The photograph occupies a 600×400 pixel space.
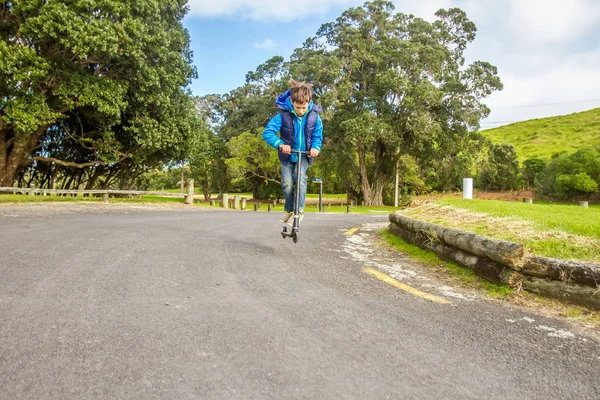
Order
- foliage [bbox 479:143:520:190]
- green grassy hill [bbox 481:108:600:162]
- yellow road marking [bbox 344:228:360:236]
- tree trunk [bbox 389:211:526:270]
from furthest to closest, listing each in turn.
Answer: green grassy hill [bbox 481:108:600:162], foliage [bbox 479:143:520:190], yellow road marking [bbox 344:228:360:236], tree trunk [bbox 389:211:526:270]

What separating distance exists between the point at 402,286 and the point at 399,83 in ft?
Answer: 94.9

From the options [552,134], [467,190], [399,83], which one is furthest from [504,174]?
[552,134]

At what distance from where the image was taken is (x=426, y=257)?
562 centimetres

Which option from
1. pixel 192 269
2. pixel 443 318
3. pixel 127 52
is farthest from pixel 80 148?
pixel 443 318

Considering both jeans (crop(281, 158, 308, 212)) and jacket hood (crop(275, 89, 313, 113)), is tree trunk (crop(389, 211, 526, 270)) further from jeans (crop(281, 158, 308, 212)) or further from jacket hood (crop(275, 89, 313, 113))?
jacket hood (crop(275, 89, 313, 113))

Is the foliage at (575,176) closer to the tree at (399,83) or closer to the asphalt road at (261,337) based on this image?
the tree at (399,83)

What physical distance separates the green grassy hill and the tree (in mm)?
35678

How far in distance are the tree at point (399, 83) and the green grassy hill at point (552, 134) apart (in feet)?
117

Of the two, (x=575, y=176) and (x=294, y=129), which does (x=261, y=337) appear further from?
(x=575, y=176)

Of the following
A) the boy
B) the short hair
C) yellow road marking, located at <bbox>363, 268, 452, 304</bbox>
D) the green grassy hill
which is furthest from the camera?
the green grassy hill

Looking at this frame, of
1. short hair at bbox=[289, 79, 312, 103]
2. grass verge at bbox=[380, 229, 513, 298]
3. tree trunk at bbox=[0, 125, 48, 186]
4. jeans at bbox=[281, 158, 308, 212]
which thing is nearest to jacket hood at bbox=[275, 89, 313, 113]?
short hair at bbox=[289, 79, 312, 103]

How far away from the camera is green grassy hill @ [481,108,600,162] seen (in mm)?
71375

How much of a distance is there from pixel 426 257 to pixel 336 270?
1639 mm

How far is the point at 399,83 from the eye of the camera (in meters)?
30.4
